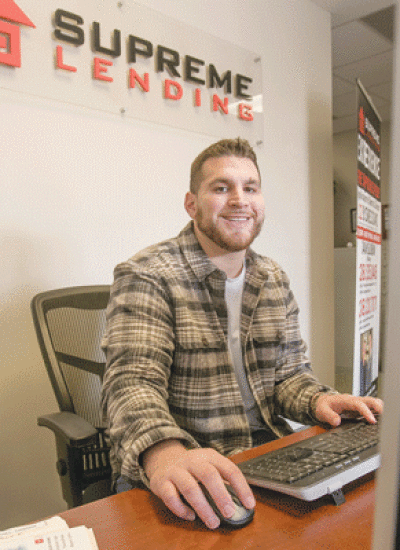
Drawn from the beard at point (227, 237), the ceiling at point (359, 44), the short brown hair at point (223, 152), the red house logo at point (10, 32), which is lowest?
the beard at point (227, 237)

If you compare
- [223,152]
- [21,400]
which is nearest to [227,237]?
[223,152]

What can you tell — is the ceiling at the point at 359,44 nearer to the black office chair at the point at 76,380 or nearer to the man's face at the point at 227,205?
the man's face at the point at 227,205

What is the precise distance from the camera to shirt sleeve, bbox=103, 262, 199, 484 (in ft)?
2.68

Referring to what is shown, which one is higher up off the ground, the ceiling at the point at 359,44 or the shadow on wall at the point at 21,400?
the ceiling at the point at 359,44

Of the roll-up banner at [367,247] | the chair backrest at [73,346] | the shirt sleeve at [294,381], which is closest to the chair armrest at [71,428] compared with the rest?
the chair backrest at [73,346]

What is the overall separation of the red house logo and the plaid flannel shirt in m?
0.99

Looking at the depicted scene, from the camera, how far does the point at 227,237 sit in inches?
52.4

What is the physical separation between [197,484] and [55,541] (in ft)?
0.61

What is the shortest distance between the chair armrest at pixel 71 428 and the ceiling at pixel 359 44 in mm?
2370

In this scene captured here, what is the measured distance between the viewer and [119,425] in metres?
0.87

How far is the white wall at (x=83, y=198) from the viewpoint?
183 cm

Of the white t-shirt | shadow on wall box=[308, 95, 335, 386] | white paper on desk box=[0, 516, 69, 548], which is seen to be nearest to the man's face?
the white t-shirt

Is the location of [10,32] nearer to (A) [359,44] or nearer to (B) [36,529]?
(B) [36,529]

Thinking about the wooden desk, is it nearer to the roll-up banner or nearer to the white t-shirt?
the white t-shirt
